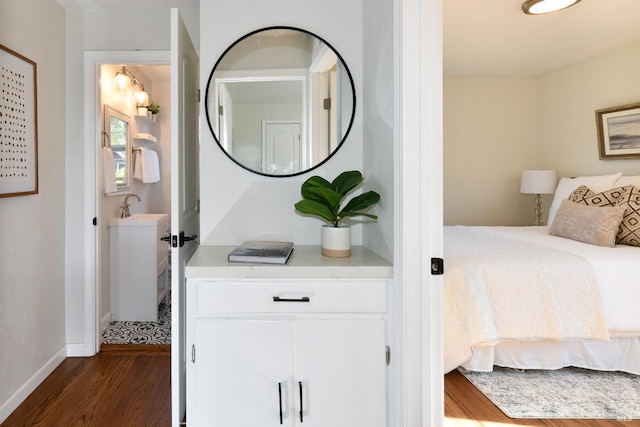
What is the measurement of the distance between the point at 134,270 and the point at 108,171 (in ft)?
2.85

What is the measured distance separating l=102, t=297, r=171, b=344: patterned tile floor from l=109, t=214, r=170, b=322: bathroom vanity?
0.24ft

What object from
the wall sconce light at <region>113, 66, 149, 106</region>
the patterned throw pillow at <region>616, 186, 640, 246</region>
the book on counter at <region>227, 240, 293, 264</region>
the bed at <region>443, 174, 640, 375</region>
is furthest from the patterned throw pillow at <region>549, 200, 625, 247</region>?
the wall sconce light at <region>113, 66, 149, 106</region>

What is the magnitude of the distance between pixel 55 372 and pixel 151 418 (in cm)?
99

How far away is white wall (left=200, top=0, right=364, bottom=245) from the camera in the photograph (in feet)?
6.18

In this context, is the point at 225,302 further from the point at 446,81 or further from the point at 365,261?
the point at 446,81

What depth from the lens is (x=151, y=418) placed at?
77.0 inches

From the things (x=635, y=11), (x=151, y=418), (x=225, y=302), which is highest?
(x=635, y=11)

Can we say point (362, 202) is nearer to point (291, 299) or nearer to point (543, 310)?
point (291, 299)

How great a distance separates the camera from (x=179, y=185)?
167 centimetres

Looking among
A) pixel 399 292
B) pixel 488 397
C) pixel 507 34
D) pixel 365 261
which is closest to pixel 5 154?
pixel 365 261

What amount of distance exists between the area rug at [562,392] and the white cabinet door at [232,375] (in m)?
1.37

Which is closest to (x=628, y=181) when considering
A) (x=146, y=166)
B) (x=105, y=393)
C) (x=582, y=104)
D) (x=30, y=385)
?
(x=582, y=104)

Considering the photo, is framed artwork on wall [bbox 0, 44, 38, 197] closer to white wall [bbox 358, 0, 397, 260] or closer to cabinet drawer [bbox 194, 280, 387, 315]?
cabinet drawer [bbox 194, 280, 387, 315]

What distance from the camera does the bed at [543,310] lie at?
2176 mm
